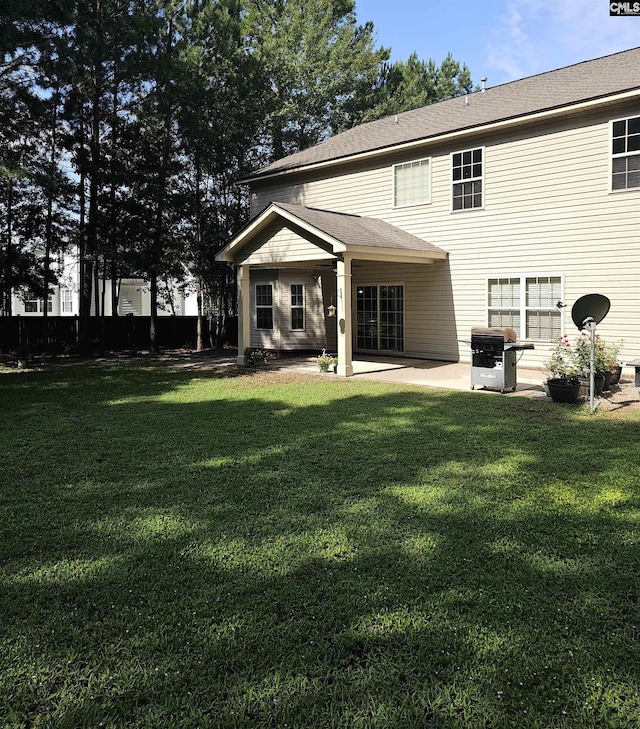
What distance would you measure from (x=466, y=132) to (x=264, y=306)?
7584 mm

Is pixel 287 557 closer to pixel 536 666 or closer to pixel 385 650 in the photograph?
pixel 385 650

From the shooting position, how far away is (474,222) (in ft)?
41.3

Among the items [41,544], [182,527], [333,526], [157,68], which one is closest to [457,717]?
[333,526]

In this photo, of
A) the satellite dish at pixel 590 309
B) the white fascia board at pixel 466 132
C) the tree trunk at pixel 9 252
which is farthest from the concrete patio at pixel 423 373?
the tree trunk at pixel 9 252

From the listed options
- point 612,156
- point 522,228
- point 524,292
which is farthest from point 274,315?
point 612,156

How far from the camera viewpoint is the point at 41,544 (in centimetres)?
344

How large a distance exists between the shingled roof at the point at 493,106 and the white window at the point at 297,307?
11.3 ft

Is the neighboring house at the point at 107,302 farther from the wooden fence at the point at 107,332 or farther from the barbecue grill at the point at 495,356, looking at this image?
the barbecue grill at the point at 495,356

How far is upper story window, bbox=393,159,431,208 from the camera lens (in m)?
13.4

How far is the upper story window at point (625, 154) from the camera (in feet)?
33.7

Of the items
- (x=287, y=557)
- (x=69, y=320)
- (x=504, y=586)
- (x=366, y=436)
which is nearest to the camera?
(x=504, y=586)

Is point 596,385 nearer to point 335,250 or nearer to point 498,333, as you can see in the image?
point 498,333

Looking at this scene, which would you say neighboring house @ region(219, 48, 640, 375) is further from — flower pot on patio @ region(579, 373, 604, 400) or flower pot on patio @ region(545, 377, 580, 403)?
flower pot on patio @ region(545, 377, 580, 403)

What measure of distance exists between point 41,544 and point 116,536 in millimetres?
443
